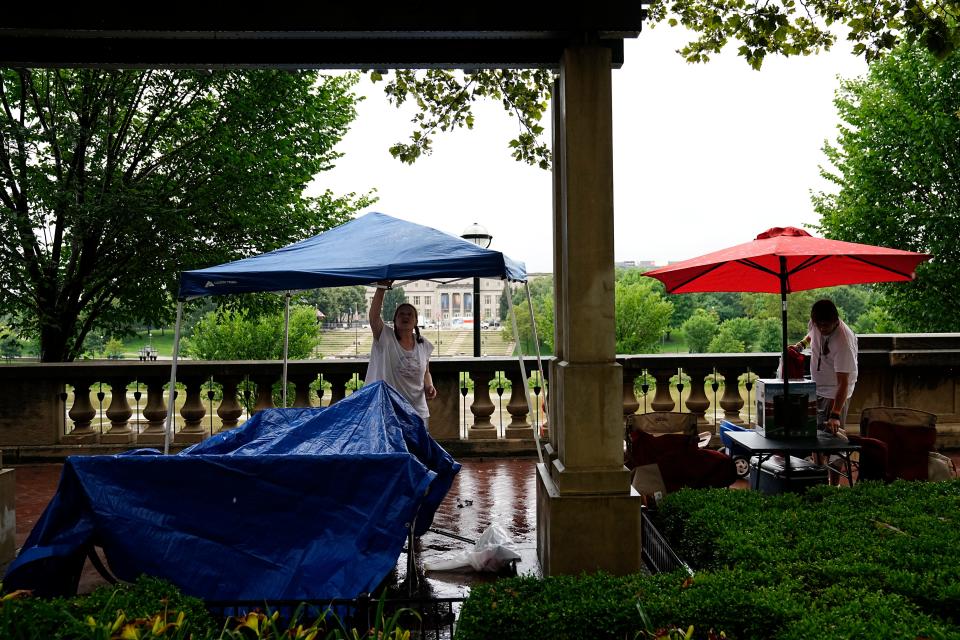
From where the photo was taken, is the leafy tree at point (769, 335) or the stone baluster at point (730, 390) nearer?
the stone baluster at point (730, 390)

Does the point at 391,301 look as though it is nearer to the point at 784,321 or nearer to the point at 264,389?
the point at 264,389

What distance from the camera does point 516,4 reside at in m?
4.93

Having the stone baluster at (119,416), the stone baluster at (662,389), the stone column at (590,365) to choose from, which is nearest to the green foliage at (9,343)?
the stone baluster at (119,416)

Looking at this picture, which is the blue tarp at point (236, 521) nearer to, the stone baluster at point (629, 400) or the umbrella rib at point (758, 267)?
the umbrella rib at point (758, 267)

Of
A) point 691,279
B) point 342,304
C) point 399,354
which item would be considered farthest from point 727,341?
point 399,354

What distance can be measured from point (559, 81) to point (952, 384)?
756 centimetres

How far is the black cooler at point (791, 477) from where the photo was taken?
675 centimetres

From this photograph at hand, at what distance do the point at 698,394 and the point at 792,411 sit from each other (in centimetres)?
338

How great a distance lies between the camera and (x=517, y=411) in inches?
388

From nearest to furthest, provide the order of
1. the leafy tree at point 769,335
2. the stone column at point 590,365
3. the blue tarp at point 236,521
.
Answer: the blue tarp at point 236,521, the stone column at point 590,365, the leafy tree at point 769,335

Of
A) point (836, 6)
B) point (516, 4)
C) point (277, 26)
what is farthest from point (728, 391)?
point (277, 26)

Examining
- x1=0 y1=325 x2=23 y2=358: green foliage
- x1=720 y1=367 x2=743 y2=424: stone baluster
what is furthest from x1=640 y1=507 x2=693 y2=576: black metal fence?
x1=0 y1=325 x2=23 y2=358: green foliage

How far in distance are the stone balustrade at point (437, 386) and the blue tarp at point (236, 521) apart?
503cm

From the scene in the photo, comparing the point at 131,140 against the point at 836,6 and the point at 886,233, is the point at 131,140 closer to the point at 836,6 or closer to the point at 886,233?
the point at 836,6
